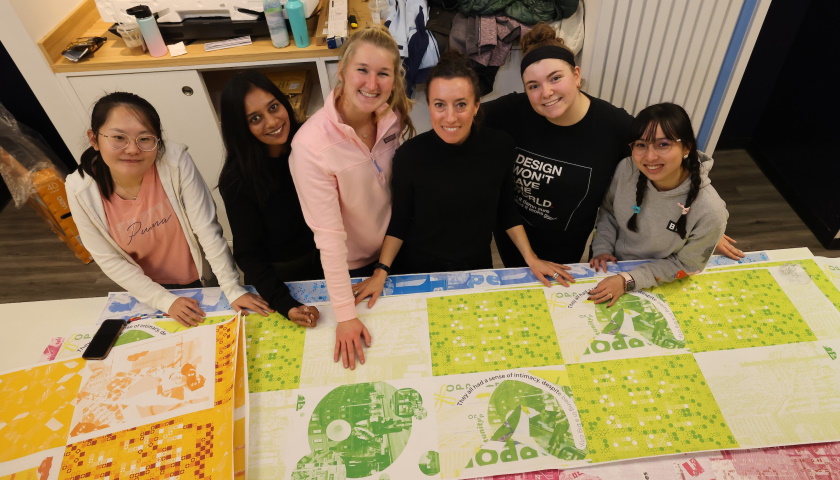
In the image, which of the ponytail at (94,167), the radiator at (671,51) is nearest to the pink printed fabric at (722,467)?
the ponytail at (94,167)

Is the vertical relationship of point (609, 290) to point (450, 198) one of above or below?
below

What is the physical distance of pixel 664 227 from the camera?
128 centimetres

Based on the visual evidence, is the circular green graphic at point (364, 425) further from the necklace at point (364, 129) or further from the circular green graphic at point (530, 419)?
the necklace at point (364, 129)

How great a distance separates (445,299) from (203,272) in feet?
2.42

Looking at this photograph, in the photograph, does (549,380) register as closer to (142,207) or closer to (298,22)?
(142,207)

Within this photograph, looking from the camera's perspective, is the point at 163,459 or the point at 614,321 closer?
the point at 163,459

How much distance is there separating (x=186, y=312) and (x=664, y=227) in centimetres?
120

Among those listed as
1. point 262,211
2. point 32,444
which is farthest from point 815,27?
point 32,444

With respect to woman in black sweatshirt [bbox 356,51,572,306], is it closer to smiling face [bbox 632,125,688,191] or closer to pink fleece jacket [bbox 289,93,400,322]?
pink fleece jacket [bbox 289,93,400,322]

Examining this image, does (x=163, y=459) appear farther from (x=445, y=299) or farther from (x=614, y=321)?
(x=614, y=321)

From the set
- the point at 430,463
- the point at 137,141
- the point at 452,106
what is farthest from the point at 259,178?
the point at 430,463

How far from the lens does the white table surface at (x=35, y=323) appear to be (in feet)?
3.91

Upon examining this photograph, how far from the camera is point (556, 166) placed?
4.66 feet

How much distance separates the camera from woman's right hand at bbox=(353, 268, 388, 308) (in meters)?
1.26
